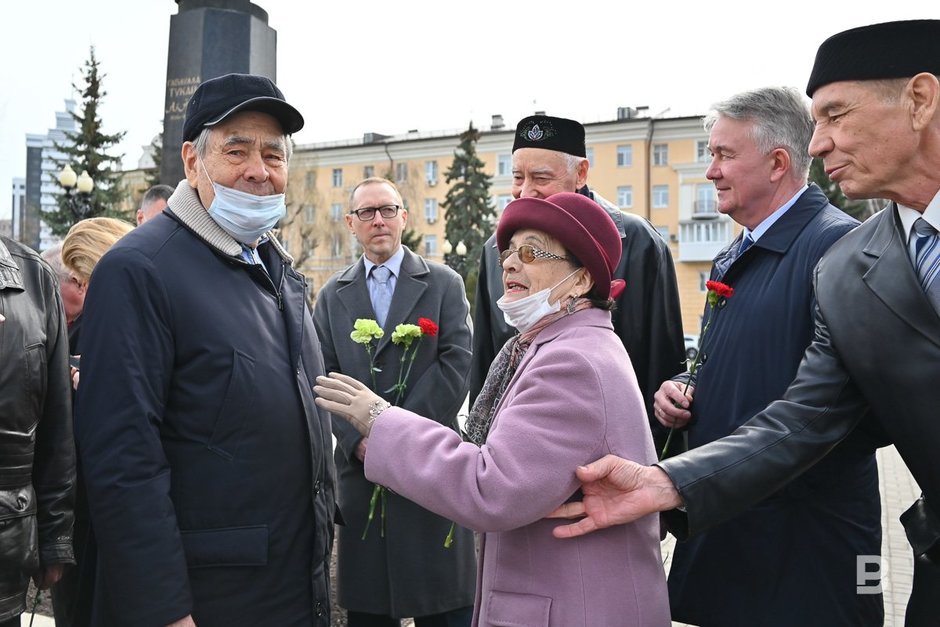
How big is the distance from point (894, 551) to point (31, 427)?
23.9 feet

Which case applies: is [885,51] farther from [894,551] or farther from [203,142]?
[894,551]

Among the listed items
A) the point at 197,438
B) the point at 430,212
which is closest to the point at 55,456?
the point at 197,438

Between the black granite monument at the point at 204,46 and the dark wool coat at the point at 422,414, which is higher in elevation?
the black granite monument at the point at 204,46

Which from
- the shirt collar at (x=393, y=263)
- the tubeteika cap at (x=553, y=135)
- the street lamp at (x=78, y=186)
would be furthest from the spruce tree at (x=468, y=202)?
the tubeteika cap at (x=553, y=135)

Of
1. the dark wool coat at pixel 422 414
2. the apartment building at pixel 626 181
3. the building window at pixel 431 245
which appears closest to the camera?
the dark wool coat at pixel 422 414

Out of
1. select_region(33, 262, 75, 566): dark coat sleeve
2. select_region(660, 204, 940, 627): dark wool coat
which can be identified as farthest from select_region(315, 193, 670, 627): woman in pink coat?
select_region(33, 262, 75, 566): dark coat sleeve

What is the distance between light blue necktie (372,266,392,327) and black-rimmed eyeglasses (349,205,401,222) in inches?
13.5

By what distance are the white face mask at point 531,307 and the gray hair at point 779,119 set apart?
4.25 ft

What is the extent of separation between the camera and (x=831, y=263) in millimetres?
2479

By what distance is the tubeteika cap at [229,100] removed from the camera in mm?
2787

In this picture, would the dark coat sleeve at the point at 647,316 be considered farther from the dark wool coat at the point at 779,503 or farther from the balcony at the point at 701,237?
the balcony at the point at 701,237

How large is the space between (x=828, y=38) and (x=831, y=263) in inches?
26.2

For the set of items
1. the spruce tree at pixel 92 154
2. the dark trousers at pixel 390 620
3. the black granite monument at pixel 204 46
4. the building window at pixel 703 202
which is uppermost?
the building window at pixel 703 202

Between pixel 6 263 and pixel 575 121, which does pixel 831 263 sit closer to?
pixel 575 121
